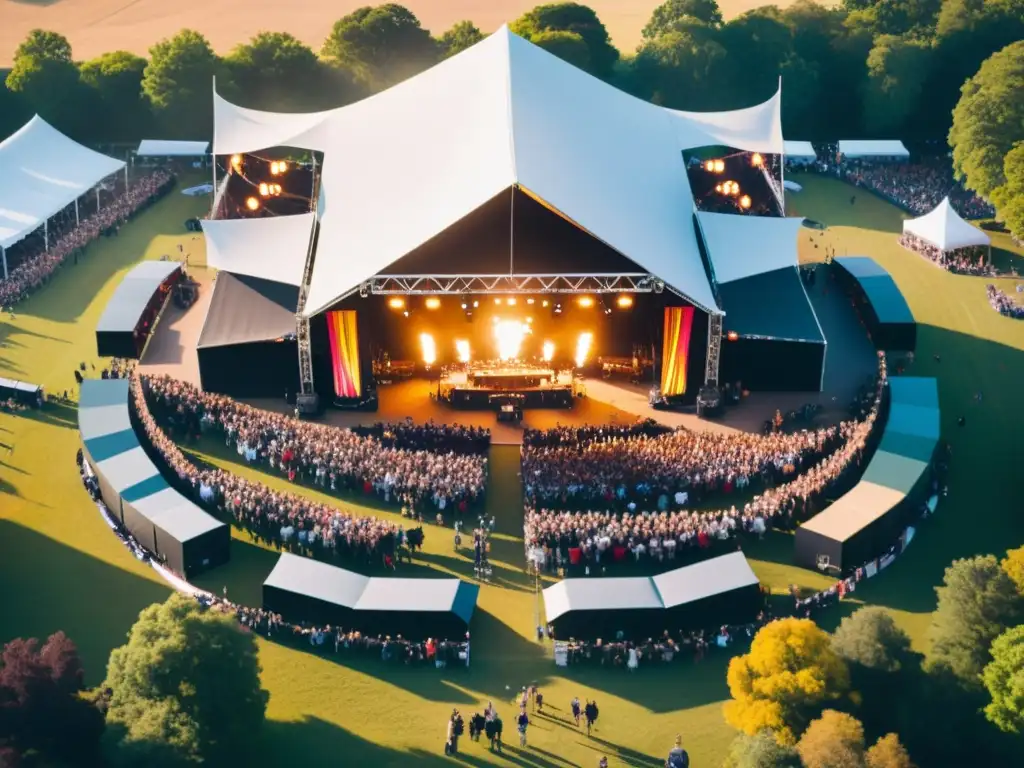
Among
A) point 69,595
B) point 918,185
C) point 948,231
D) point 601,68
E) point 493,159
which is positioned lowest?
point 69,595

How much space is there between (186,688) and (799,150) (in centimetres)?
4635

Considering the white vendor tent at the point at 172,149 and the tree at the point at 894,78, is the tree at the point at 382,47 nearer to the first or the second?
the white vendor tent at the point at 172,149

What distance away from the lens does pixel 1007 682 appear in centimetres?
2723

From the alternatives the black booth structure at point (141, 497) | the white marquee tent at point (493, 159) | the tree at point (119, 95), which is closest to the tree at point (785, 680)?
the black booth structure at point (141, 497)

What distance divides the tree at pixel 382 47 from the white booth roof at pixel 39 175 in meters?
15.1

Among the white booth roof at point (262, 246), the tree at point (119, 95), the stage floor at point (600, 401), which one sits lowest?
the stage floor at point (600, 401)

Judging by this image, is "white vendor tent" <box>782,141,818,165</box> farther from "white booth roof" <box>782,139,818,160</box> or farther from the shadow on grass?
the shadow on grass

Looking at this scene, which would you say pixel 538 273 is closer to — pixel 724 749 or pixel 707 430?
pixel 707 430

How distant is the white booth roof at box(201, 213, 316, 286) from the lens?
44312 millimetres

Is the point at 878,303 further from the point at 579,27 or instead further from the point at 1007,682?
the point at 579,27

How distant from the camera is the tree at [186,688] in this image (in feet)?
87.9

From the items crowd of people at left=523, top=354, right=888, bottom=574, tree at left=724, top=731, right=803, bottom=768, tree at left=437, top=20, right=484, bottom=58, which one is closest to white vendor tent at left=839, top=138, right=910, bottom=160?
tree at left=437, top=20, right=484, bottom=58

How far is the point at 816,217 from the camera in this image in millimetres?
59594

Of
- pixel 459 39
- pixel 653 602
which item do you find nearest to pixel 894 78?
pixel 459 39
